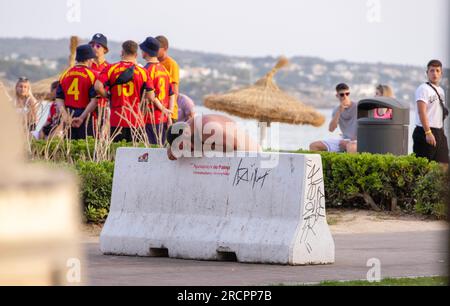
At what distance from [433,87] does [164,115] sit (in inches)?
157

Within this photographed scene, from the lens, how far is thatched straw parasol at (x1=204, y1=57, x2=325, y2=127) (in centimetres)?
2598

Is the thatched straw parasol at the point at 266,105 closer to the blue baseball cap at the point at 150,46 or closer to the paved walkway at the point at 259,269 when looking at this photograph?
the blue baseball cap at the point at 150,46

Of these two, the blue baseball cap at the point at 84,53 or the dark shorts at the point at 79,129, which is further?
the dark shorts at the point at 79,129

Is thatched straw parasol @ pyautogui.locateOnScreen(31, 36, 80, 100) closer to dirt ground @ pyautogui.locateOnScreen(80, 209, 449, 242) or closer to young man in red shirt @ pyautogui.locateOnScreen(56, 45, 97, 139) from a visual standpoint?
young man in red shirt @ pyautogui.locateOnScreen(56, 45, 97, 139)

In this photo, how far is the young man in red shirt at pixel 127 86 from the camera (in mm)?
15031

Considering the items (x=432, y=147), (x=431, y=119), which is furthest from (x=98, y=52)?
(x=432, y=147)

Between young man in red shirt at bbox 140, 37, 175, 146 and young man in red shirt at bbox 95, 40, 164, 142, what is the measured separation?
154mm

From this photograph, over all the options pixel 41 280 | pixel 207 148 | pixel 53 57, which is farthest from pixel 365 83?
pixel 41 280

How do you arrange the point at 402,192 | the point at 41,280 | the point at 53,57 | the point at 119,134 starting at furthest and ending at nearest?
the point at 53,57 < the point at 119,134 < the point at 402,192 < the point at 41,280

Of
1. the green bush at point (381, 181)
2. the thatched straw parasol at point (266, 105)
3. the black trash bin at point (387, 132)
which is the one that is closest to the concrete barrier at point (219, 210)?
the green bush at point (381, 181)

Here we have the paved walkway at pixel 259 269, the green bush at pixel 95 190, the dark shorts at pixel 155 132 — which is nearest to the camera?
the paved walkway at pixel 259 269

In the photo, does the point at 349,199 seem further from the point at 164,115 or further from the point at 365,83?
the point at 365,83

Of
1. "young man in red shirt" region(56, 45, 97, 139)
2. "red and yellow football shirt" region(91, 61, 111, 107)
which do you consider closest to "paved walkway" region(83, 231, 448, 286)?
"red and yellow football shirt" region(91, 61, 111, 107)

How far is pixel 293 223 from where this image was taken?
Result: 376 inches
